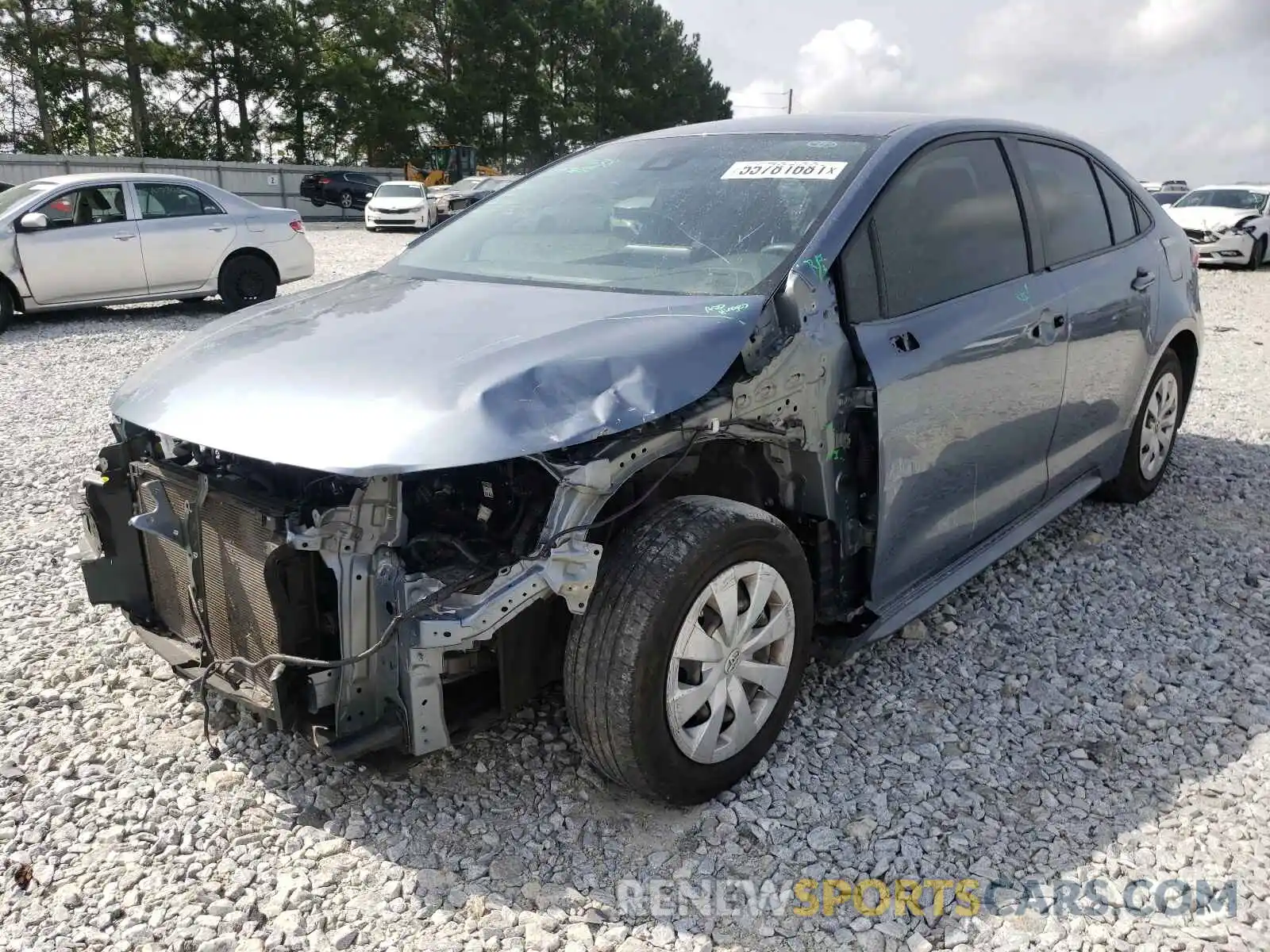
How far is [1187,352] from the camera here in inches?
195

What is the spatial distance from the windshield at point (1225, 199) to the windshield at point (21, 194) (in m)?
17.8

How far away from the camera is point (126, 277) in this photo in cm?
1032

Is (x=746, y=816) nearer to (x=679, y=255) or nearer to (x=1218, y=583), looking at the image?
(x=679, y=255)

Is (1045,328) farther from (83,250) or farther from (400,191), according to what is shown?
(400,191)

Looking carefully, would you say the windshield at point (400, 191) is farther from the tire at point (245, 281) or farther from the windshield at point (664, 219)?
the windshield at point (664, 219)

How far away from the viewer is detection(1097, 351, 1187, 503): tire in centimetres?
464

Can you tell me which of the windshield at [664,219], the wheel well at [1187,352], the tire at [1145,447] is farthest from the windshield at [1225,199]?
the windshield at [664,219]

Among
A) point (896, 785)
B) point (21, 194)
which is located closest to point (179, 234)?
point (21, 194)

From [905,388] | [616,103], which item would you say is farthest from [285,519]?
[616,103]

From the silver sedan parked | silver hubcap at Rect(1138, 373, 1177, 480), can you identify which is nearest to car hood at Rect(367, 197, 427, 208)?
the silver sedan parked

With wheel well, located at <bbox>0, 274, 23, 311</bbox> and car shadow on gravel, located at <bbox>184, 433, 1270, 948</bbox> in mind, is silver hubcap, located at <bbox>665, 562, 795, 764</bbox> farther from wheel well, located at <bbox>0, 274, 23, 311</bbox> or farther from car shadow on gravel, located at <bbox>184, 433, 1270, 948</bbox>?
wheel well, located at <bbox>0, 274, 23, 311</bbox>

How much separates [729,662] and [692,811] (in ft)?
1.33

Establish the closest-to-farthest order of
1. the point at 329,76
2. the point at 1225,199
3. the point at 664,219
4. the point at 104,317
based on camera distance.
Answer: the point at 664,219 < the point at 104,317 < the point at 1225,199 < the point at 329,76

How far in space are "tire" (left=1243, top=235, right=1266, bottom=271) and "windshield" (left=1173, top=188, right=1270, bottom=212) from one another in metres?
0.70
